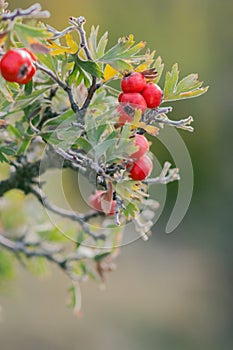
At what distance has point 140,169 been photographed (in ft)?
2.02

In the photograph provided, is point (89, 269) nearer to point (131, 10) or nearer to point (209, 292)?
point (209, 292)

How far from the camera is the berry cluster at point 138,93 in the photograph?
61 cm

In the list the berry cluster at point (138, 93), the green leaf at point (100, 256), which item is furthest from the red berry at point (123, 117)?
the green leaf at point (100, 256)

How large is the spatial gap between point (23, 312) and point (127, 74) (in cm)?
322

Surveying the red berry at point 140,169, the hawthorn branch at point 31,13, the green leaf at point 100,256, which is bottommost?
the green leaf at point 100,256

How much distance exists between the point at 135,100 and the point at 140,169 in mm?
66

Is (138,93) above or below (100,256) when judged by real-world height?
above

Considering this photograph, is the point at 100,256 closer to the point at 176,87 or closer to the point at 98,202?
the point at 98,202

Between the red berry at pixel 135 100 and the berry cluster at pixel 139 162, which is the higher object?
the red berry at pixel 135 100

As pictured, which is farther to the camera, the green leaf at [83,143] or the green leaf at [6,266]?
the green leaf at [6,266]

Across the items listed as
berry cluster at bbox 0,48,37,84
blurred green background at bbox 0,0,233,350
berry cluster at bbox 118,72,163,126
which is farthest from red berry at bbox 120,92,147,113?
blurred green background at bbox 0,0,233,350

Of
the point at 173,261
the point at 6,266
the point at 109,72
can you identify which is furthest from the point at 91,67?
the point at 173,261

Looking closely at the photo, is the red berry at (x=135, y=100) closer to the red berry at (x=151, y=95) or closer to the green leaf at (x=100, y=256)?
the red berry at (x=151, y=95)

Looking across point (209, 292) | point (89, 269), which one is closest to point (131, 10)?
point (209, 292)
